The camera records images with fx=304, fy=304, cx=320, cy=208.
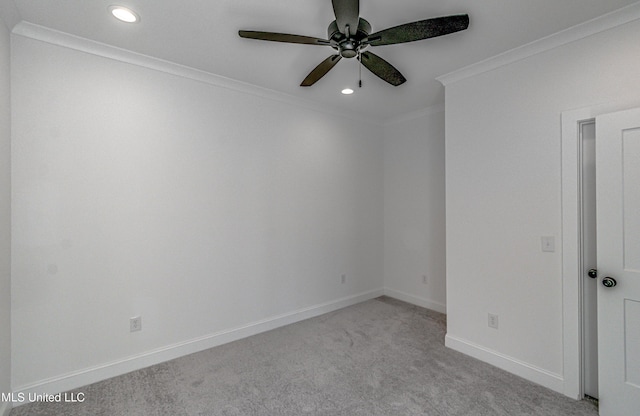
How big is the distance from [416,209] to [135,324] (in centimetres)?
341

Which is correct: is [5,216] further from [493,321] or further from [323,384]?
[493,321]

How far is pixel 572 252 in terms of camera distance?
2.20 m

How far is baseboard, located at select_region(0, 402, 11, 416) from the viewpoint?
6.31 ft

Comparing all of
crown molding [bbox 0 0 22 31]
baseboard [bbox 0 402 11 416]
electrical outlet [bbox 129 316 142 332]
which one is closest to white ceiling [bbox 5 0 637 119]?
crown molding [bbox 0 0 22 31]

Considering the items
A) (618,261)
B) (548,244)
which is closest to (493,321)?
(548,244)

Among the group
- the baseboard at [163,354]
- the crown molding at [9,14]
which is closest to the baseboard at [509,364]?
the baseboard at [163,354]

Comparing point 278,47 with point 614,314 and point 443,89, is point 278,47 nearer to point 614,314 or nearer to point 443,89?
point 443,89

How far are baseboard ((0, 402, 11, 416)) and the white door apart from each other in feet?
12.7

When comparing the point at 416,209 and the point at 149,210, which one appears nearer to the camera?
the point at 149,210

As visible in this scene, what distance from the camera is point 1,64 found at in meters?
1.92

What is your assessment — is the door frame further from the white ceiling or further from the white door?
the white ceiling

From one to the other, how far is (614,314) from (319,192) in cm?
280

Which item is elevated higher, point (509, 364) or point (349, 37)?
point (349, 37)

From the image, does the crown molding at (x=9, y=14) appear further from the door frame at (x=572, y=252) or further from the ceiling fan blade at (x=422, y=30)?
the door frame at (x=572, y=252)
